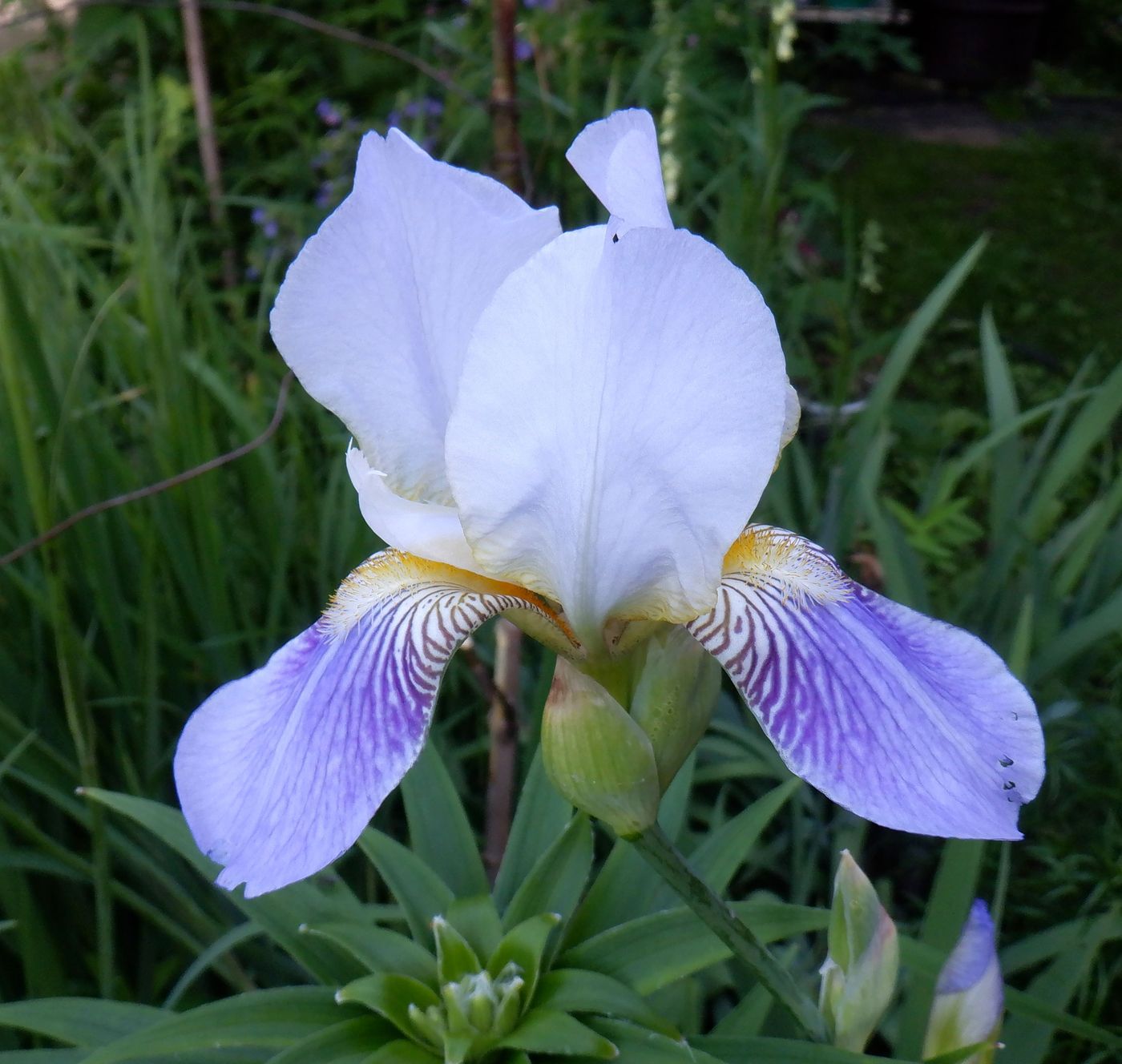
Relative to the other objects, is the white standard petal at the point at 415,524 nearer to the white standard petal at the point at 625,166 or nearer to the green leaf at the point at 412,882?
the white standard petal at the point at 625,166

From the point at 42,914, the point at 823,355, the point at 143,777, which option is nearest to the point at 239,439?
the point at 143,777

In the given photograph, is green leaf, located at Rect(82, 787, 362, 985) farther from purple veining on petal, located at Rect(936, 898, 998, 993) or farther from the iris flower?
purple veining on petal, located at Rect(936, 898, 998, 993)

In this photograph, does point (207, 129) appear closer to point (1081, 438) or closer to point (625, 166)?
point (1081, 438)

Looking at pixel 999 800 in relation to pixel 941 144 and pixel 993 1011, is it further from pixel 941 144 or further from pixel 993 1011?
pixel 941 144

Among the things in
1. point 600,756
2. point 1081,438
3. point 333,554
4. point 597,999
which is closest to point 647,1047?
point 597,999

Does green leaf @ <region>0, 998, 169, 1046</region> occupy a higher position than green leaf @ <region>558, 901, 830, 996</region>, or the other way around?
green leaf @ <region>558, 901, 830, 996</region>

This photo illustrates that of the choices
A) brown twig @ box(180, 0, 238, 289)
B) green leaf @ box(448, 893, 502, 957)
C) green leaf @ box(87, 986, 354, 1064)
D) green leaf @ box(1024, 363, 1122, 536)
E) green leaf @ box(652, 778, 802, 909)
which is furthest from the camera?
brown twig @ box(180, 0, 238, 289)

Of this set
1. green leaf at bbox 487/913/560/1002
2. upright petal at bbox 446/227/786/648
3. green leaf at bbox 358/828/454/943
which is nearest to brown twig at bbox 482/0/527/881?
green leaf at bbox 358/828/454/943

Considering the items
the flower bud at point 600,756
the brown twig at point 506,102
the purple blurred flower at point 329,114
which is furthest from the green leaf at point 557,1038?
the purple blurred flower at point 329,114
